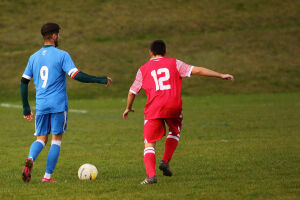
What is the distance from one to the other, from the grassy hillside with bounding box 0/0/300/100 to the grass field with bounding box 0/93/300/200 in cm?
1378

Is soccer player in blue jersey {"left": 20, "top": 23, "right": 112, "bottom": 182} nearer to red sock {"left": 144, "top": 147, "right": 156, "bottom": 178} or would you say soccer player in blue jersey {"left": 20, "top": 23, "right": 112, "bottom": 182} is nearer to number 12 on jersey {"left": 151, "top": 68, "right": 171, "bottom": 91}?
number 12 on jersey {"left": 151, "top": 68, "right": 171, "bottom": 91}

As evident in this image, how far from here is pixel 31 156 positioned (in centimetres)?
843

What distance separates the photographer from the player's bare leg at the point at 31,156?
821 cm

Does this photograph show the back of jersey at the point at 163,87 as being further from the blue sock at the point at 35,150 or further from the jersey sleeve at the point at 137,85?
the blue sock at the point at 35,150

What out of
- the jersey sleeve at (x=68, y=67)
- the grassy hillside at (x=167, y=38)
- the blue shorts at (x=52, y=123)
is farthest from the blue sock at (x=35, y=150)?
the grassy hillside at (x=167, y=38)

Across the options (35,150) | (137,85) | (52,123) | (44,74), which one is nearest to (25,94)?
(44,74)

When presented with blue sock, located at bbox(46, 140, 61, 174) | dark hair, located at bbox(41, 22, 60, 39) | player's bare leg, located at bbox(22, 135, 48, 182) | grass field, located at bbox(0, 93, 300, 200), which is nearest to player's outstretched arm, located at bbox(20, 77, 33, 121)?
player's bare leg, located at bbox(22, 135, 48, 182)

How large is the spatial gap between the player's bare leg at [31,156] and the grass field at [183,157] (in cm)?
16

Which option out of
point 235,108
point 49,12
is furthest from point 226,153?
point 49,12

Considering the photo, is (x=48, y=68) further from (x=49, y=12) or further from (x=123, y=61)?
(x=49, y=12)

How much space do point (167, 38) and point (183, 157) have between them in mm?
33785

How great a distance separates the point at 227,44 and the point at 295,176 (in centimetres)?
3479

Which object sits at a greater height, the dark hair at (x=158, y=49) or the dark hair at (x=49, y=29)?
the dark hair at (x=49, y=29)

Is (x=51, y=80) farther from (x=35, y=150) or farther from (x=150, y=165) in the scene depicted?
(x=150, y=165)
